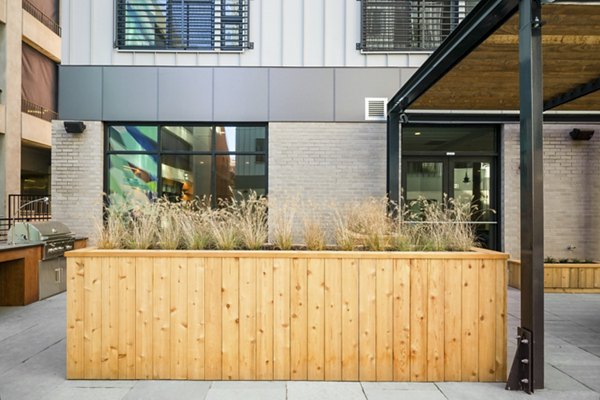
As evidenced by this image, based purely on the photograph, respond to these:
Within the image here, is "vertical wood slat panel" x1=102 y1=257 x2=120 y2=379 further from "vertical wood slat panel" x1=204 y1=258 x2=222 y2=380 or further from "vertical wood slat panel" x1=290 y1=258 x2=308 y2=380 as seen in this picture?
"vertical wood slat panel" x1=290 y1=258 x2=308 y2=380

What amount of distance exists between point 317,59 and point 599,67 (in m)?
4.87

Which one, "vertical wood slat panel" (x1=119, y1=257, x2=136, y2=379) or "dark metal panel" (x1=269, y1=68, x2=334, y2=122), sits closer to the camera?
"vertical wood slat panel" (x1=119, y1=257, x2=136, y2=379)

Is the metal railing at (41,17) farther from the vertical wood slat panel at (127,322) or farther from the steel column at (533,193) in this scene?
the steel column at (533,193)

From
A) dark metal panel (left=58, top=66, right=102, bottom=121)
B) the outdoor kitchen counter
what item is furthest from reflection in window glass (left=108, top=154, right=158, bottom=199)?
the outdoor kitchen counter

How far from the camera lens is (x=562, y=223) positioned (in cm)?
827

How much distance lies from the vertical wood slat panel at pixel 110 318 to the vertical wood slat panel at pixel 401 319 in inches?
99.0

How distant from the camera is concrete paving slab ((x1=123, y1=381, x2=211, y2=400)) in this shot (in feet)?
10.3

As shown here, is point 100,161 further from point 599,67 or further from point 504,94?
point 599,67

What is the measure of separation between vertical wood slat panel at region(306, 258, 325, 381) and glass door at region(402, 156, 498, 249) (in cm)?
553

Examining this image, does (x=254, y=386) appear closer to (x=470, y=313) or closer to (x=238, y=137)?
(x=470, y=313)

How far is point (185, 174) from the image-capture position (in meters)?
8.44

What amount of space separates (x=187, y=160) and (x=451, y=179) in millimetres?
5823

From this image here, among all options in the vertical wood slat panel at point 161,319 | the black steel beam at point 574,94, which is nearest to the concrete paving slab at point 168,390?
the vertical wood slat panel at point 161,319

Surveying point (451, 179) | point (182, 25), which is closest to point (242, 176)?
point (182, 25)
